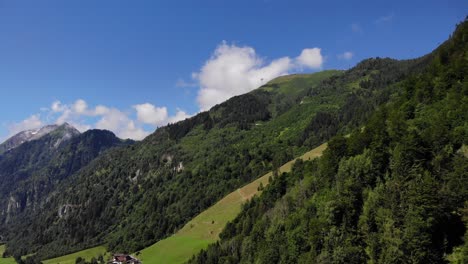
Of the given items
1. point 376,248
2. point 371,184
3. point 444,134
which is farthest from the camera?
point 371,184

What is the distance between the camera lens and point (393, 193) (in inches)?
2847

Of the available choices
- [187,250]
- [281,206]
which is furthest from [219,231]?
[281,206]

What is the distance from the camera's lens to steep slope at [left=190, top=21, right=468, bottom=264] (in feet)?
214

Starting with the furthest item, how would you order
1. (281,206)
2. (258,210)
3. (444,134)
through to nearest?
1. (258,210)
2. (281,206)
3. (444,134)

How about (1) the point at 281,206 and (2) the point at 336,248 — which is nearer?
(2) the point at 336,248

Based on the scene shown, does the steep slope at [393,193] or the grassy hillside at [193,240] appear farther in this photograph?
the grassy hillside at [193,240]

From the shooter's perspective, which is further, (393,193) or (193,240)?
(193,240)

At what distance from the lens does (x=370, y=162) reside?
285ft

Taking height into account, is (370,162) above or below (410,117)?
below

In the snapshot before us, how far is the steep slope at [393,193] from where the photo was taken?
6519 cm

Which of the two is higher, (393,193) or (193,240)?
(393,193)

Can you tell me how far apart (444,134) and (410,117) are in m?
24.1

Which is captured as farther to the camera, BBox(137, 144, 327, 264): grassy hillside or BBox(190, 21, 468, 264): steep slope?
BBox(137, 144, 327, 264): grassy hillside

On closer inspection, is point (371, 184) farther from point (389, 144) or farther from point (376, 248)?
point (376, 248)
